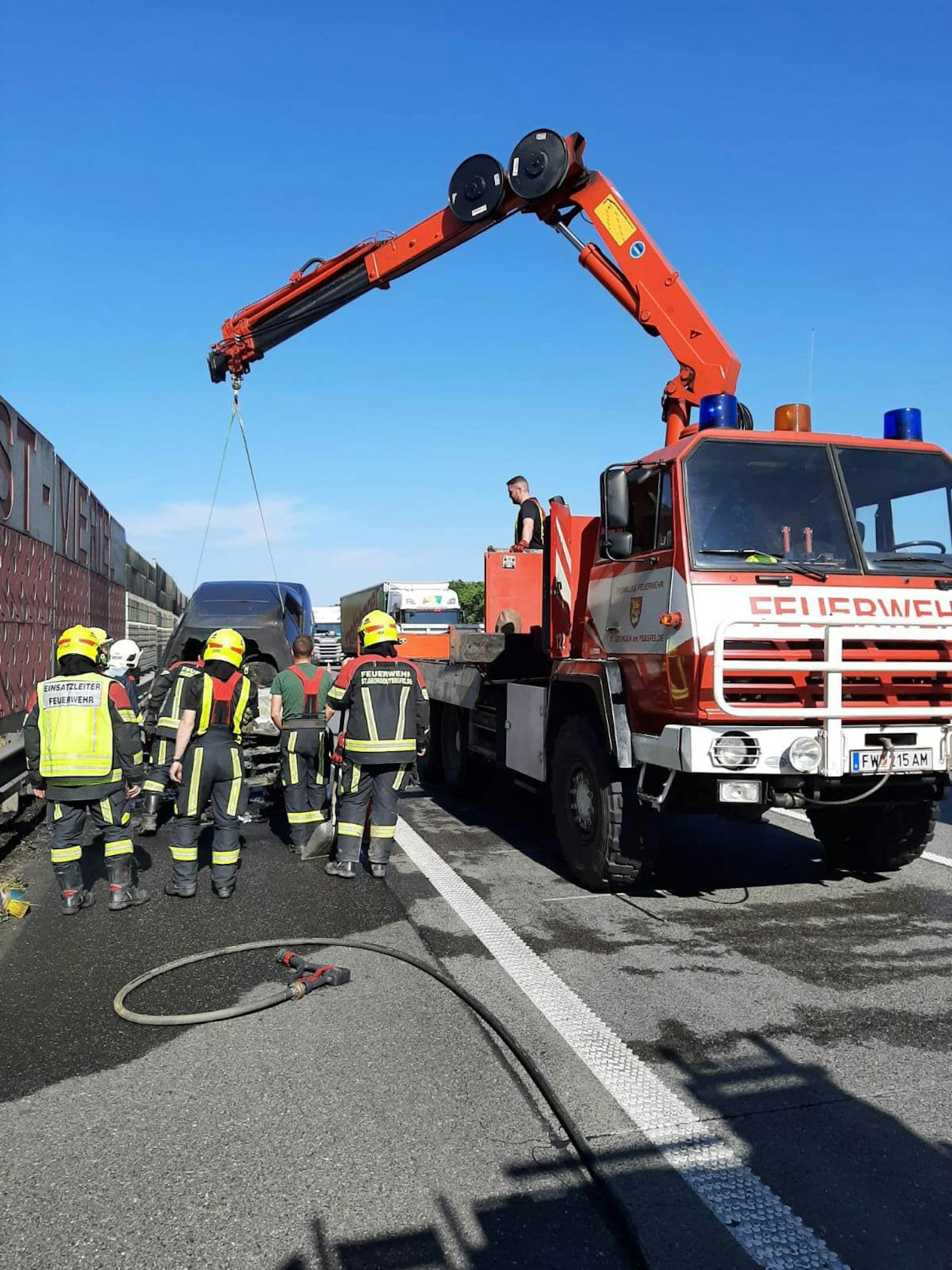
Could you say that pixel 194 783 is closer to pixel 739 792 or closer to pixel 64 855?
pixel 64 855

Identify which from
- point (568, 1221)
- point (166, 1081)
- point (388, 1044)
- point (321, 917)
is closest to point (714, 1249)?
point (568, 1221)

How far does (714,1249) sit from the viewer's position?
8.52ft

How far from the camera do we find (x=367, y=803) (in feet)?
23.1

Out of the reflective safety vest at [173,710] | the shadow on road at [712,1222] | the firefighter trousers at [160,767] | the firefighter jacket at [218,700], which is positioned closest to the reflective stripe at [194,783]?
the firefighter jacket at [218,700]

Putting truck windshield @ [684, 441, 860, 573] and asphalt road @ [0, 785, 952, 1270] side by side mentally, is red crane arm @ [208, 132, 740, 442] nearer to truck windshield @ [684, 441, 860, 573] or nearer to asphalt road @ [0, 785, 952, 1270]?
truck windshield @ [684, 441, 860, 573]

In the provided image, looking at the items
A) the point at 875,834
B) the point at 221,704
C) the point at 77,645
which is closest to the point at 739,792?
the point at 875,834

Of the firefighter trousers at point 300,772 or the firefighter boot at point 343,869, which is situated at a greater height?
the firefighter trousers at point 300,772

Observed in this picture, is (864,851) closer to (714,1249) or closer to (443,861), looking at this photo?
(443,861)

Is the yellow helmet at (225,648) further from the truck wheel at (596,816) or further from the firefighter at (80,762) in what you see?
the truck wheel at (596,816)

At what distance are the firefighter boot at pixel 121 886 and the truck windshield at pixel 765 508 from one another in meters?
3.98

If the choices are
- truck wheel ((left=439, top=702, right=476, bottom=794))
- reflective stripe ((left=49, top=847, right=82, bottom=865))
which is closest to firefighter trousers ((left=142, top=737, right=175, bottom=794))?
reflective stripe ((left=49, top=847, right=82, bottom=865))

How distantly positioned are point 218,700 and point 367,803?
53.3 inches

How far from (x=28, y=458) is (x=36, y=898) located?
399 cm

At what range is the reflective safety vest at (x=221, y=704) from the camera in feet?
21.0
